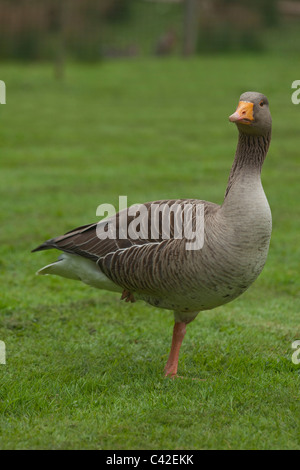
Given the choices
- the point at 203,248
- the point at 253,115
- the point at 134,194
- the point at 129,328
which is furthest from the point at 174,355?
the point at 134,194

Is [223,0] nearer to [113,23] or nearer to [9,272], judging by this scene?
[113,23]

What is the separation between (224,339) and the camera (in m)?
5.55

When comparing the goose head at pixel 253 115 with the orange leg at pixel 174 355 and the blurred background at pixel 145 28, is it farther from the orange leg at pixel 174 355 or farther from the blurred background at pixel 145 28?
the blurred background at pixel 145 28

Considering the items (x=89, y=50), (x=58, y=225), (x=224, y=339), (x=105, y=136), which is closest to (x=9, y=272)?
(x=58, y=225)

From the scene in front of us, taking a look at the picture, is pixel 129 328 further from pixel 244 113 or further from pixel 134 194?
pixel 134 194

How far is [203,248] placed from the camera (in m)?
4.31

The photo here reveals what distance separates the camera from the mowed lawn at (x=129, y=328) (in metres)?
4.02

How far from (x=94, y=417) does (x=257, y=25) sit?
82.4ft

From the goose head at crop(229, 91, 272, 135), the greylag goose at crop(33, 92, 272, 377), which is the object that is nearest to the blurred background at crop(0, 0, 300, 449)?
the greylag goose at crop(33, 92, 272, 377)

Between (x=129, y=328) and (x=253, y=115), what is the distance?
2.21m

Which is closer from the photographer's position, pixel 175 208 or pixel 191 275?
pixel 191 275

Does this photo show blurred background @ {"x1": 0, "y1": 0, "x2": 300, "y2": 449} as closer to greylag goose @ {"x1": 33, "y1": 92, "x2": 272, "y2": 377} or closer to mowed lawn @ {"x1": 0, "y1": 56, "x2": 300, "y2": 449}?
mowed lawn @ {"x1": 0, "y1": 56, "x2": 300, "y2": 449}

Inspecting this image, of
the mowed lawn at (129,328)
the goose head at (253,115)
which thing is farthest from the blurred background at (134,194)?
the goose head at (253,115)

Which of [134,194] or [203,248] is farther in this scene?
[134,194]
